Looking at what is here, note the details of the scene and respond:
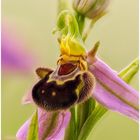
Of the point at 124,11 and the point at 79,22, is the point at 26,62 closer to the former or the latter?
the point at 79,22

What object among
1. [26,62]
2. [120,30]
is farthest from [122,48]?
[26,62]

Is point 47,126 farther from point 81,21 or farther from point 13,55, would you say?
point 13,55

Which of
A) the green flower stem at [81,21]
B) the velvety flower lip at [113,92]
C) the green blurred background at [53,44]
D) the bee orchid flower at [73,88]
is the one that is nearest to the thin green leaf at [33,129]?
the bee orchid flower at [73,88]

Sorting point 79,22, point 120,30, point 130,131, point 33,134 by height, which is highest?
point 79,22

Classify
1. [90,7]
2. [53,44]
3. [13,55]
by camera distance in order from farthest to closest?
1. [53,44]
2. [13,55]
3. [90,7]

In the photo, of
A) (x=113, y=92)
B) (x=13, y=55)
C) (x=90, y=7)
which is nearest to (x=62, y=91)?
(x=113, y=92)

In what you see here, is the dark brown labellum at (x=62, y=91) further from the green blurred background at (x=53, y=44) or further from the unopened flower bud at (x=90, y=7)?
the green blurred background at (x=53, y=44)
